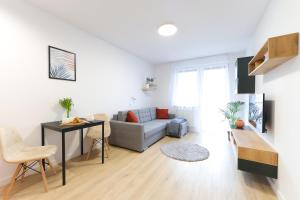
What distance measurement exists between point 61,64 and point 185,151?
3080 millimetres

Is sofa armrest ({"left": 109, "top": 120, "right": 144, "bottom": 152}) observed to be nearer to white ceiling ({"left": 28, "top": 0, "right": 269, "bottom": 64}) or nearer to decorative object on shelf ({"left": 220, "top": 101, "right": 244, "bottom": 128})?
white ceiling ({"left": 28, "top": 0, "right": 269, "bottom": 64})

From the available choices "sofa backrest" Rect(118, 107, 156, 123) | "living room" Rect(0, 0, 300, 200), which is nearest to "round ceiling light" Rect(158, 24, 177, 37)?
"living room" Rect(0, 0, 300, 200)

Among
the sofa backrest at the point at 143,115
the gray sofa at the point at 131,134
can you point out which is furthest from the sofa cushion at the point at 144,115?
the gray sofa at the point at 131,134

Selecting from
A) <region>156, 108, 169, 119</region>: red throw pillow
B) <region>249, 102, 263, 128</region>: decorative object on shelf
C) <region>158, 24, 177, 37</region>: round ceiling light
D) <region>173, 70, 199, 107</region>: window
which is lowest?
<region>156, 108, 169, 119</region>: red throw pillow

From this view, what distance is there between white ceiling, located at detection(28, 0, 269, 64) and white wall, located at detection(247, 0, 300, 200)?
58 centimetres

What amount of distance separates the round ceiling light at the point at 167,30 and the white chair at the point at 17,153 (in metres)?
2.79

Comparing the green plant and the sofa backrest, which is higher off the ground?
the green plant

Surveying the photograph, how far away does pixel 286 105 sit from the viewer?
5.20 feet

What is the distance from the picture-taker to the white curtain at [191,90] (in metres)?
4.91

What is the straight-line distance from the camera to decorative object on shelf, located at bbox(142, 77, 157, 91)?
5.18m

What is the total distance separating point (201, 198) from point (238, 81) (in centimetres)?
236

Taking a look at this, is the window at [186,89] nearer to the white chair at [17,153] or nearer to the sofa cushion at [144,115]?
the sofa cushion at [144,115]

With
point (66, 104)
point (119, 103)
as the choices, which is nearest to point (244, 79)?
point (119, 103)

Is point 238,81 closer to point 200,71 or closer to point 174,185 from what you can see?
point 200,71
